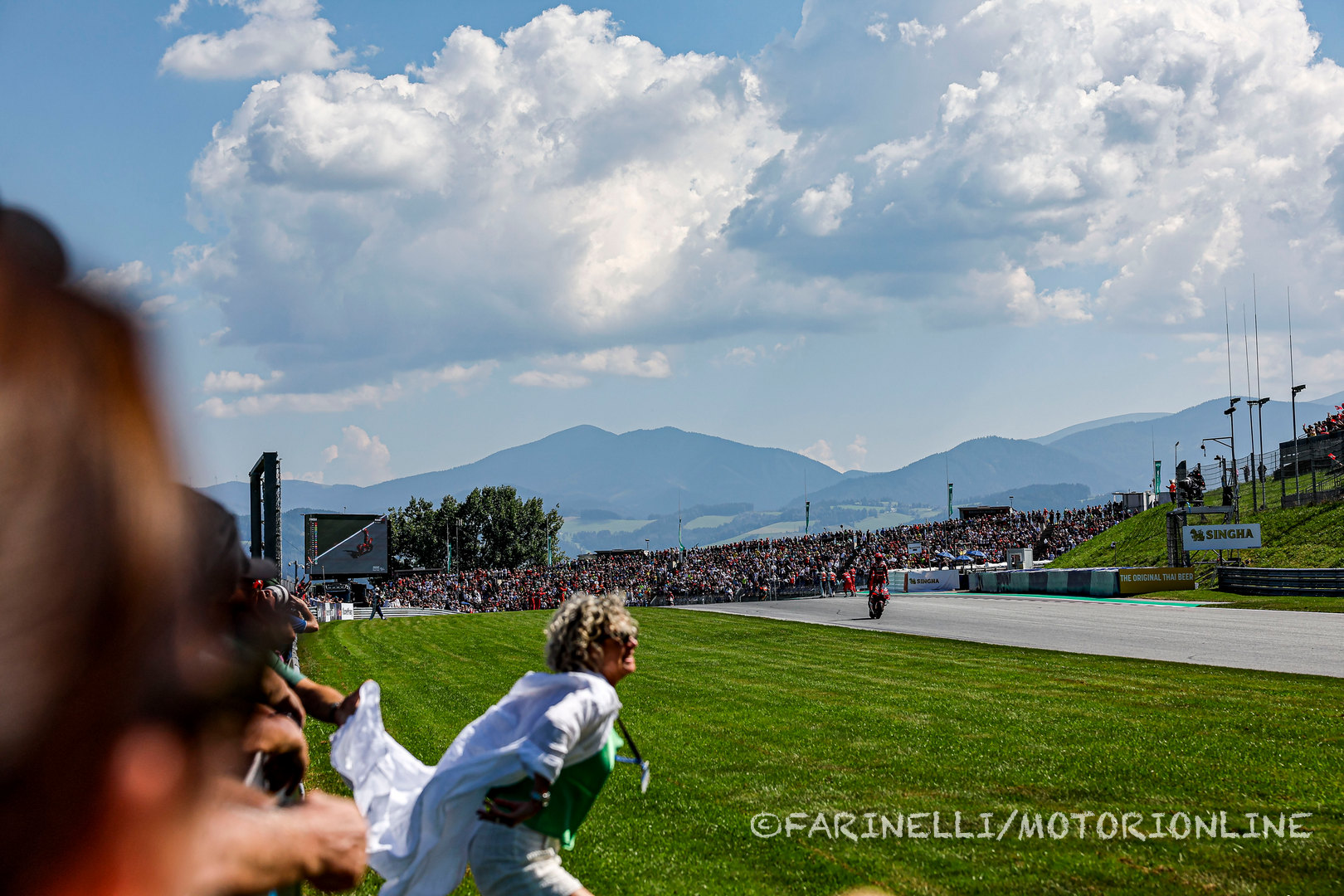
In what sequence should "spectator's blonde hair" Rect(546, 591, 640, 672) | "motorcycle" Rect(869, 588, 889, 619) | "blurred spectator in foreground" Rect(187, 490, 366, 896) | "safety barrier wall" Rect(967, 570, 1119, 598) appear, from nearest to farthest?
"blurred spectator in foreground" Rect(187, 490, 366, 896) → "spectator's blonde hair" Rect(546, 591, 640, 672) → "motorcycle" Rect(869, 588, 889, 619) → "safety barrier wall" Rect(967, 570, 1119, 598)

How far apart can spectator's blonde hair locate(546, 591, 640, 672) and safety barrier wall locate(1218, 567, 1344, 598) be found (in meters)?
33.8

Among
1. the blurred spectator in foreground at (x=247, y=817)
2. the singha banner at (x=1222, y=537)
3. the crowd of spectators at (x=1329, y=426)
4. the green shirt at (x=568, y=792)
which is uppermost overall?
the crowd of spectators at (x=1329, y=426)

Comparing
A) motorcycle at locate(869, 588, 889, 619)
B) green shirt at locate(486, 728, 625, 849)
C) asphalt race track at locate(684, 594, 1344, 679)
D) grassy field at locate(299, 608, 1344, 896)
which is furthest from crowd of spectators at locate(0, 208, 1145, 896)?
motorcycle at locate(869, 588, 889, 619)

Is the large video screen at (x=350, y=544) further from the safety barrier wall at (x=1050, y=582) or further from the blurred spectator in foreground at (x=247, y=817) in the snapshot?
the blurred spectator in foreground at (x=247, y=817)

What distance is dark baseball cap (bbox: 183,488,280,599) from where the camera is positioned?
924 millimetres

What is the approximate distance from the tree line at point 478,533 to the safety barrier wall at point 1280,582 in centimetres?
9472

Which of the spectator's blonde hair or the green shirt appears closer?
the green shirt

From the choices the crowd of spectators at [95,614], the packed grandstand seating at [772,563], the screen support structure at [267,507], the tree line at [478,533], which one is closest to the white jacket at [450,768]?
the crowd of spectators at [95,614]

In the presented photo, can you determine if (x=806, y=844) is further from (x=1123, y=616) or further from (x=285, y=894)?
(x=1123, y=616)

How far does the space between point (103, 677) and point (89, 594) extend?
3.1 inches

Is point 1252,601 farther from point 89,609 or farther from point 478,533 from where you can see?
point 478,533

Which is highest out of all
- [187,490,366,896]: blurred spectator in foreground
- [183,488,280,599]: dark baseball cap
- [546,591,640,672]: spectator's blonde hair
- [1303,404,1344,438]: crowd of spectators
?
[1303,404,1344,438]: crowd of spectators

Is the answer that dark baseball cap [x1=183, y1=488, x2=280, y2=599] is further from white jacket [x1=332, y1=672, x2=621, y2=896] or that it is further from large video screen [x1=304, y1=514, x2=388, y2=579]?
large video screen [x1=304, y1=514, x2=388, y2=579]

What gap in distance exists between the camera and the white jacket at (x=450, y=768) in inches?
157
